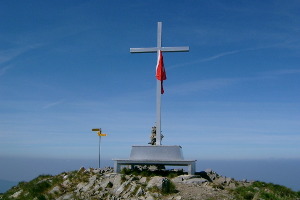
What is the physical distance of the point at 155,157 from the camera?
23844 millimetres

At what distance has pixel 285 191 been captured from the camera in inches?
869

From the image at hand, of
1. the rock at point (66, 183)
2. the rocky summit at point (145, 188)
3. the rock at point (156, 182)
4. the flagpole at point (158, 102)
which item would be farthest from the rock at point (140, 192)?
the flagpole at point (158, 102)

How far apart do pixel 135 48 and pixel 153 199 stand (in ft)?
44.5

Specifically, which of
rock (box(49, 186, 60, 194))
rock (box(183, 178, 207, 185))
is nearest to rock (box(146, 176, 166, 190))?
rock (box(183, 178, 207, 185))

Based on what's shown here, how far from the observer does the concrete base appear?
23.5 m

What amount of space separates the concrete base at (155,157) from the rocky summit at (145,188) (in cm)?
80

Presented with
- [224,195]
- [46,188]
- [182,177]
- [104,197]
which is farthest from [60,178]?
[224,195]

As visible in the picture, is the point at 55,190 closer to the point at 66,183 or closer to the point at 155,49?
the point at 66,183

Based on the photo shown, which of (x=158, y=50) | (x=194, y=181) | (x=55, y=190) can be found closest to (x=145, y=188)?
(x=194, y=181)

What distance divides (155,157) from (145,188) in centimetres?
474

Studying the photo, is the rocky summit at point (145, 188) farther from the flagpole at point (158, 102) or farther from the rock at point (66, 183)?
the flagpole at point (158, 102)

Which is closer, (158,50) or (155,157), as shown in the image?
(155,157)

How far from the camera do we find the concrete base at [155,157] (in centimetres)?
2351

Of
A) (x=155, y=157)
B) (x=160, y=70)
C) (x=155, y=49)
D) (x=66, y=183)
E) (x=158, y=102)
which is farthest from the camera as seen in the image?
(x=155, y=49)
